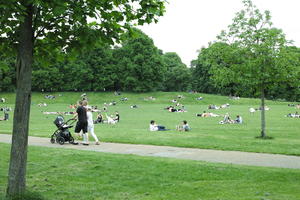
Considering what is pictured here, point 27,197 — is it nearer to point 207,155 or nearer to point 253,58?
point 207,155

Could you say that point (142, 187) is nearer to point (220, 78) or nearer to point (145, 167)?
point (145, 167)

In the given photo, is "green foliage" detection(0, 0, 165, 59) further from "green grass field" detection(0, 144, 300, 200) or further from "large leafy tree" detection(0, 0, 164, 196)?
"green grass field" detection(0, 144, 300, 200)

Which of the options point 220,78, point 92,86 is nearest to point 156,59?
point 92,86

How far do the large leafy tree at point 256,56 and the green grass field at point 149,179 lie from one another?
9527mm

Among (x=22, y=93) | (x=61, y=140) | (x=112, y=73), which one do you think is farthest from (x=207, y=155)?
(x=112, y=73)

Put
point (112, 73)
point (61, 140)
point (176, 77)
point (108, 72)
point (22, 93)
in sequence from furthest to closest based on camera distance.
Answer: point (176, 77), point (112, 73), point (108, 72), point (61, 140), point (22, 93)

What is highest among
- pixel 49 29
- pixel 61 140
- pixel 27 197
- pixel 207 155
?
pixel 49 29

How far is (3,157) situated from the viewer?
11.4 m

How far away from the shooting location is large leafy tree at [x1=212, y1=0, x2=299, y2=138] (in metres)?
18.1

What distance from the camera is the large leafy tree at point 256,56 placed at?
59.5 ft

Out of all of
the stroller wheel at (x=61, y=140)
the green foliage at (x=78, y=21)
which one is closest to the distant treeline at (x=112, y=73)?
the stroller wheel at (x=61, y=140)

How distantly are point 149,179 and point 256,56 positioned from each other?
12534 millimetres

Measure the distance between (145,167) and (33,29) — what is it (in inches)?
195

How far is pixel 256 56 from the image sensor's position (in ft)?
61.2
